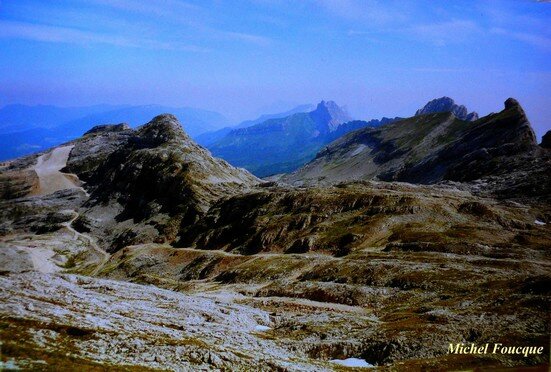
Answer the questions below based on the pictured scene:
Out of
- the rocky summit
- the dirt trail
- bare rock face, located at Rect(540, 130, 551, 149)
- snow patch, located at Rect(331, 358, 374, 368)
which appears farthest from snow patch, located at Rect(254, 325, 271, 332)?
bare rock face, located at Rect(540, 130, 551, 149)

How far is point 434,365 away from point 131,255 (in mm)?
125852

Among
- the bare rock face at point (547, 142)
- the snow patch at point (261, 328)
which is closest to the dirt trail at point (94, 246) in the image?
the snow patch at point (261, 328)

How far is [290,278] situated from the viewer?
310 feet

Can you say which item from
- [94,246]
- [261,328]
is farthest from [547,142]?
[94,246]

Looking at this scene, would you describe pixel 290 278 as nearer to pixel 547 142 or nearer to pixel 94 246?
pixel 94 246

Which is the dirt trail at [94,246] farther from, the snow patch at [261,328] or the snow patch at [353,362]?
the snow patch at [353,362]

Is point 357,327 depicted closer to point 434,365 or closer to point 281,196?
point 434,365

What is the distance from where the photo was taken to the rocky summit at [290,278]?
37875mm

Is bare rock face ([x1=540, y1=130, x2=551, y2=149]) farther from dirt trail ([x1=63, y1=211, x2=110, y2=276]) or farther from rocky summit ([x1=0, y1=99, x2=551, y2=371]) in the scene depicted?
dirt trail ([x1=63, y1=211, x2=110, y2=276])

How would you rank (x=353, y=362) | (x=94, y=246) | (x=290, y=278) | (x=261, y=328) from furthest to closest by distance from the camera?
(x=94, y=246)
(x=290, y=278)
(x=261, y=328)
(x=353, y=362)

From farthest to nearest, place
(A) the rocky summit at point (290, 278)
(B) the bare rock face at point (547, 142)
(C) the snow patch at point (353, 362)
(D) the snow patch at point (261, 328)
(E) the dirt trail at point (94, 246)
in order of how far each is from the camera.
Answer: (B) the bare rock face at point (547, 142) < (E) the dirt trail at point (94, 246) < (D) the snow patch at point (261, 328) < (C) the snow patch at point (353, 362) < (A) the rocky summit at point (290, 278)

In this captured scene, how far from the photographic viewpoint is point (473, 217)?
115m

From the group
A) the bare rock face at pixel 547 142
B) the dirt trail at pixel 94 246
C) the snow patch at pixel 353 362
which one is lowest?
the dirt trail at pixel 94 246

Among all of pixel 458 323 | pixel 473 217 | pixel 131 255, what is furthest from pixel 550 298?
pixel 131 255
